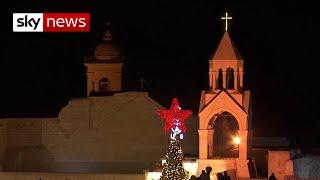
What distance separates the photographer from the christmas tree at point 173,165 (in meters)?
39.5

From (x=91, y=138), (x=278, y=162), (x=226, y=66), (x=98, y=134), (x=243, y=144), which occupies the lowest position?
(x=278, y=162)

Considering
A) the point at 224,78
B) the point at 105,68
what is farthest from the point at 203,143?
the point at 105,68

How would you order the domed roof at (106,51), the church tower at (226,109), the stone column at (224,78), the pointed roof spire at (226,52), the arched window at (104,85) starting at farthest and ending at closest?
1. the arched window at (104,85)
2. the domed roof at (106,51)
3. the stone column at (224,78)
4. the pointed roof spire at (226,52)
5. the church tower at (226,109)

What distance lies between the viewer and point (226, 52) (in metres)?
42.6

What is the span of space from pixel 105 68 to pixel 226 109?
960 centimetres

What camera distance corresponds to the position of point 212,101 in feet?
139

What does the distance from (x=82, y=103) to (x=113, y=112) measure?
1.08 metres

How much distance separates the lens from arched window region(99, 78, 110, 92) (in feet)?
169

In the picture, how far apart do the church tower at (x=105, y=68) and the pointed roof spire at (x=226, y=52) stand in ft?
29.4

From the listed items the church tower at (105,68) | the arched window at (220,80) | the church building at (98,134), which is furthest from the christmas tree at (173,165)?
the church tower at (105,68)

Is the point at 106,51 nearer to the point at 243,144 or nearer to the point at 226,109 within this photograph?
the point at 226,109

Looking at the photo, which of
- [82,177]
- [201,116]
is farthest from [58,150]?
[201,116]

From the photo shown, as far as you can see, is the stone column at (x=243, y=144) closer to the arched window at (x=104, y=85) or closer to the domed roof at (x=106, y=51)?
the domed roof at (x=106, y=51)

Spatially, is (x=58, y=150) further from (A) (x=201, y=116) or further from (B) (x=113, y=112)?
(A) (x=201, y=116)
